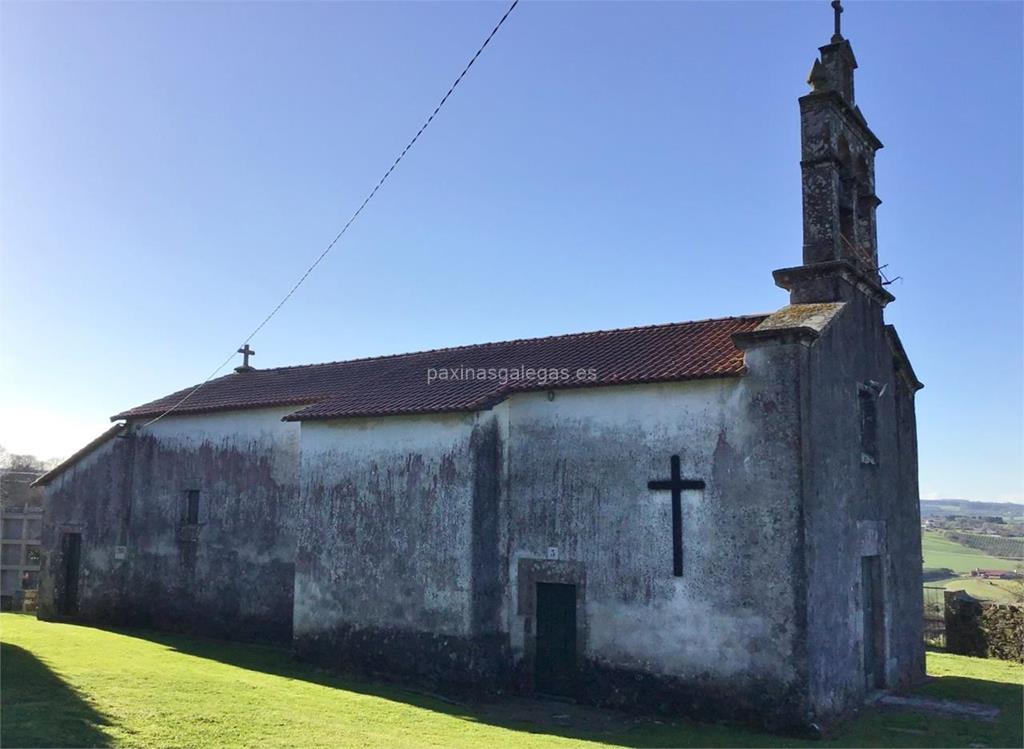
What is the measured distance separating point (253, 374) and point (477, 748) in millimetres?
15926

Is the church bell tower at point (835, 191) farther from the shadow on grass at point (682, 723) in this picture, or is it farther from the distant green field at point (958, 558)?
the distant green field at point (958, 558)

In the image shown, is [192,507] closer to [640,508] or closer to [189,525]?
[189,525]

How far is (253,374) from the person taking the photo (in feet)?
77.3

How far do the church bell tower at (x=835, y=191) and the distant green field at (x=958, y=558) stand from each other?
33.3 m

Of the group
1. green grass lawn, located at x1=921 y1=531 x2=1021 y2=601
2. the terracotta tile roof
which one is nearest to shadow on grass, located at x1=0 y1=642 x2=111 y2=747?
the terracotta tile roof

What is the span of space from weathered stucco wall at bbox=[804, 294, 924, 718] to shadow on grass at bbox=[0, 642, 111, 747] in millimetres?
9301

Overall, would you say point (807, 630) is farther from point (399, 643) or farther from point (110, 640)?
point (110, 640)

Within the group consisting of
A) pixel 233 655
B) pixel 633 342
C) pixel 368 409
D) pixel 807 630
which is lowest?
pixel 233 655

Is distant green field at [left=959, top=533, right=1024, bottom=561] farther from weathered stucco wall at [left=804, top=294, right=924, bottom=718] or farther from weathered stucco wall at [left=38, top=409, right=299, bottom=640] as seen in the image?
weathered stucco wall at [left=38, top=409, right=299, bottom=640]

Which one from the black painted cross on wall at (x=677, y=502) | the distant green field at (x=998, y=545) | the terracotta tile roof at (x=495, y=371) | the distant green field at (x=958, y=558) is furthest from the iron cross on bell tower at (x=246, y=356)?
the distant green field at (x=998, y=545)

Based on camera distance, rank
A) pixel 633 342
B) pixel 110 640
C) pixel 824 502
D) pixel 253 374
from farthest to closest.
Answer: pixel 253 374 < pixel 110 640 < pixel 633 342 < pixel 824 502

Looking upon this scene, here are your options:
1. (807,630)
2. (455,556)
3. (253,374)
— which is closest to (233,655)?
(455,556)

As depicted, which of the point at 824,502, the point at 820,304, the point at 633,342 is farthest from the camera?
the point at 633,342

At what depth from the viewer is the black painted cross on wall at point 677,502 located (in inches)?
508
